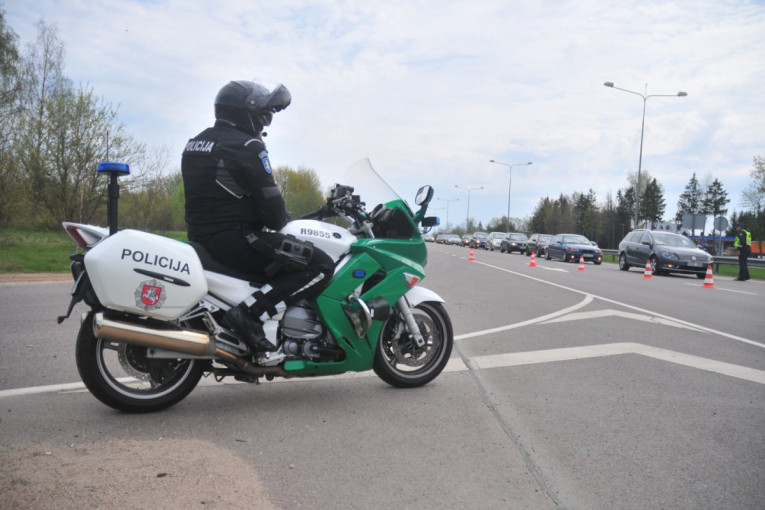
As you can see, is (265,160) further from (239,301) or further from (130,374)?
(130,374)

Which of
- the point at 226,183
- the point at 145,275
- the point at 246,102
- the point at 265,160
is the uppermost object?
the point at 246,102

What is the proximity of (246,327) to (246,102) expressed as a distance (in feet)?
4.86

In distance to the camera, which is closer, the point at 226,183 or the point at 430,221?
the point at 226,183

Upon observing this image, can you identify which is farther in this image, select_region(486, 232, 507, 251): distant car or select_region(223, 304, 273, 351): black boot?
select_region(486, 232, 507, 251): distant car

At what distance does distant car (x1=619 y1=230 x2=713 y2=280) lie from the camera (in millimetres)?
20828

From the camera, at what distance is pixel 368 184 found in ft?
16.2

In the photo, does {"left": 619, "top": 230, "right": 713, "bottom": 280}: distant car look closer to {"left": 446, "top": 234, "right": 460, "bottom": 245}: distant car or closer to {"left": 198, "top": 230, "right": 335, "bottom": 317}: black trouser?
{"left": 198, "top": 230, "right": 335, "bottom": 317}: black trouser

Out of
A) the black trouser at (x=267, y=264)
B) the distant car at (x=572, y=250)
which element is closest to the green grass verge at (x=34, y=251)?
the black trouser at (x=267, y=264)

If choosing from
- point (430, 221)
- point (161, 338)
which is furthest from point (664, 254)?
point (161, 338)

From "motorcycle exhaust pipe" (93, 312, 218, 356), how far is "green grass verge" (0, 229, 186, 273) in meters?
7.80

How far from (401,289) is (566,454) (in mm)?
1666

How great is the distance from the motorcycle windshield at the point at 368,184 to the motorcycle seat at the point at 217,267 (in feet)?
3.77

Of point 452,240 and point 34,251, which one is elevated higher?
point 34,251

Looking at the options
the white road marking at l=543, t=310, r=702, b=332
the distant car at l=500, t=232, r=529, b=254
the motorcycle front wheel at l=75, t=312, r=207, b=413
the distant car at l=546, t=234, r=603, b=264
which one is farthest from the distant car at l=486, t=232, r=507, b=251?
the motorcycle front wheel at l=75, t=312, r=207, b=413
